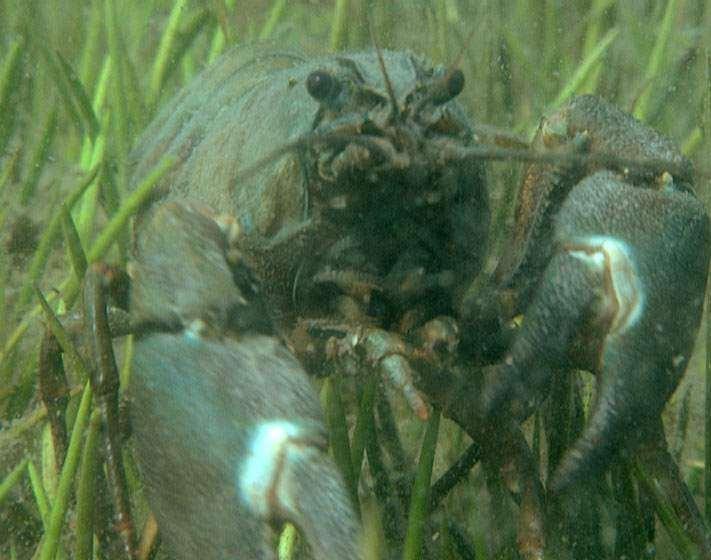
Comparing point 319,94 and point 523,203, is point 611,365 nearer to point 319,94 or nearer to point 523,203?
point 523,203

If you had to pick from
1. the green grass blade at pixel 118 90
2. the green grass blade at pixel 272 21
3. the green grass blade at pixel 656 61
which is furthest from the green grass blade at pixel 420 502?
the green grass blade at pixel 272 21

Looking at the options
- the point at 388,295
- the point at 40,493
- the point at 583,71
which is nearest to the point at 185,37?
the point at 583,71

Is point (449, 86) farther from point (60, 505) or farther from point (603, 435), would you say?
point (60, 505)

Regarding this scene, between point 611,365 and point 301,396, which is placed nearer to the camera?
point 301,396

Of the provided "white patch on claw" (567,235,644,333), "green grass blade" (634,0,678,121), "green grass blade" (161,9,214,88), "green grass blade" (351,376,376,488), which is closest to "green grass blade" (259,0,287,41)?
"green grass blade" (161,9,214,88)

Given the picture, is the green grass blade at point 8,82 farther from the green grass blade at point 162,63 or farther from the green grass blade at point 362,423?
the green grass blade at point 362,423

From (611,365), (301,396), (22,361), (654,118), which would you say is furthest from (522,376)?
(654,118)

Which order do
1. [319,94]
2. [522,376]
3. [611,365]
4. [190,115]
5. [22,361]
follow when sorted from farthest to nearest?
→ [190,115]
[22,361]
[319,94]
[522,376]
[611,365]

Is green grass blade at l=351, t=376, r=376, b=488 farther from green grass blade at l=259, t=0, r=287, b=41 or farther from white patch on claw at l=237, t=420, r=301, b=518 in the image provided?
green grass blade at l=259, t=0, r=287, b=41
